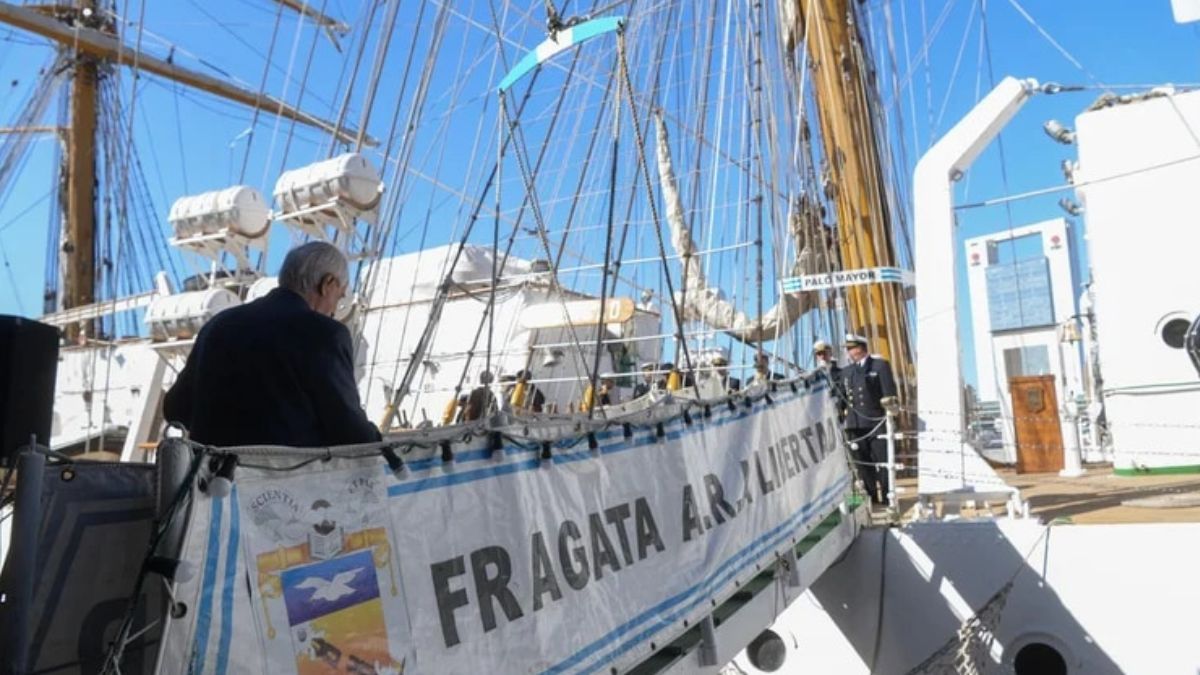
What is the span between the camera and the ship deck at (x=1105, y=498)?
5387mm

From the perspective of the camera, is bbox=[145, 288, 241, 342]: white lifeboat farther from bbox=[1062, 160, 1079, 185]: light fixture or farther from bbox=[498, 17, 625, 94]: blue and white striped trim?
bbox=[1062, 160, 1079, 185]: light fixture

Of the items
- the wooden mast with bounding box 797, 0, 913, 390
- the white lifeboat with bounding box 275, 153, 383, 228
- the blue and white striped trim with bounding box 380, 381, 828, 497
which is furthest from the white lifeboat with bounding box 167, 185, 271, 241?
the blue and white striped trim with bounding box 380, 381, 828, 497

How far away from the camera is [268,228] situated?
33.8 ft

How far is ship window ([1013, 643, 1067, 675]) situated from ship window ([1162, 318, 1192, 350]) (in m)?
4.02

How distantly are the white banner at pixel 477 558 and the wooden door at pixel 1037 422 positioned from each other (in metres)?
5.76

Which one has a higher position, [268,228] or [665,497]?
[268,228]

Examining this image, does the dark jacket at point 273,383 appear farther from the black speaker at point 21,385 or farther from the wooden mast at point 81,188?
the wooden mast at point 81,188

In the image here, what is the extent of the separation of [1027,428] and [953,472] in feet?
11.0

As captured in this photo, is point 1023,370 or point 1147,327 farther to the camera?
point 1023,370

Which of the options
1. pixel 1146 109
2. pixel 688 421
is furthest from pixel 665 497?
pixel 1146 109

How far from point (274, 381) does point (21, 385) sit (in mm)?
561

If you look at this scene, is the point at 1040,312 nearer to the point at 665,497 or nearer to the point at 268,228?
the point at 268,228

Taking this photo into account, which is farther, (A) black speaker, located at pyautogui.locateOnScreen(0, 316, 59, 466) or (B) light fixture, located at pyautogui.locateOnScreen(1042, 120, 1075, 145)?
(B) light fixture, located at pyautogui.locateOnScreen(1042, 120, 1075, 145)

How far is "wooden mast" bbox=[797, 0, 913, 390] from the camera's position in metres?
9.47
